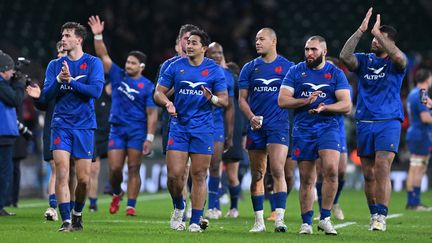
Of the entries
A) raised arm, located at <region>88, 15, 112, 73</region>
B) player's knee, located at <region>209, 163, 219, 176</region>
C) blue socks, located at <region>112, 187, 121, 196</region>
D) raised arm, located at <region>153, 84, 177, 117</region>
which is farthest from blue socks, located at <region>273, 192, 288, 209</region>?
blue socks, located at <region>112, 187, 121, 196</region>

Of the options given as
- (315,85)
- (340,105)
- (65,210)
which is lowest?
(65,210)

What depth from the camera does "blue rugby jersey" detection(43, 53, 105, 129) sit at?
11945mm

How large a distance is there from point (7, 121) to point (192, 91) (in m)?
4.48

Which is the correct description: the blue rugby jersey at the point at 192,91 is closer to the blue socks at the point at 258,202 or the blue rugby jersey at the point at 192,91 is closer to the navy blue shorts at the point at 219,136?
the blue socks at the point at 258,202

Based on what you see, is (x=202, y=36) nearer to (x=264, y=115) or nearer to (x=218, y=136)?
(x=264, y=115)

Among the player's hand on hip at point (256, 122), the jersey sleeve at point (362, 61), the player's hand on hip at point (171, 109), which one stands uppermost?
the jersey sleeve at point (362, 61)

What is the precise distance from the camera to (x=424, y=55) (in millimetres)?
31969

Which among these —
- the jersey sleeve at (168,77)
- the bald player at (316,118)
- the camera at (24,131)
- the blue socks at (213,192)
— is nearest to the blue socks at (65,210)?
the jersey sleeve at (168,77)

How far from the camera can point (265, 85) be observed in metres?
13.2

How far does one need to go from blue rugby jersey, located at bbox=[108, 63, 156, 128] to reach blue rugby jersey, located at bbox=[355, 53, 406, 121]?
13.3 ft

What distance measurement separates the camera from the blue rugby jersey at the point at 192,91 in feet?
40.3

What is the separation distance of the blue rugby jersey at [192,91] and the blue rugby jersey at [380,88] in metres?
2.18

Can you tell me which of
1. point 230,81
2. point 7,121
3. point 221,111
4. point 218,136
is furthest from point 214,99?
point 7,121

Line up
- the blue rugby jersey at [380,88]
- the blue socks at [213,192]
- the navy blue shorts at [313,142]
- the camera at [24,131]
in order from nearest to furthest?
1. the navy blue shorts at [313,142]
2. the blue rugby jersey at [380,88]
3. the blue socks at [213,192]
4. the camera at [24,131]
